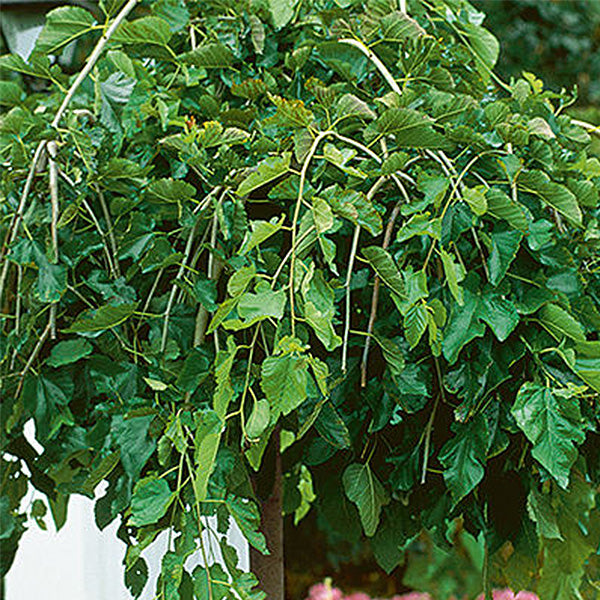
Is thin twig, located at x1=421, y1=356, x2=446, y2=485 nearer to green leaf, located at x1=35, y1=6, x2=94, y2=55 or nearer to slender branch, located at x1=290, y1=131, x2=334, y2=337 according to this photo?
slender branch, located at x1=290, y1=131, x2=334, y2=337

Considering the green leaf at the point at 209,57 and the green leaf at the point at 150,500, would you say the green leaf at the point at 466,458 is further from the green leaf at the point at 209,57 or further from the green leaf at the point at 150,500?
the green leaf at the point at 209,57

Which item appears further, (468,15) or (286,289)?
(468,15)

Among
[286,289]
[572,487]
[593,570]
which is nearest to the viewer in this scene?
[286,289]

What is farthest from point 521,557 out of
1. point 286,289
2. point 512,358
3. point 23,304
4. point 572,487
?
point 23,304

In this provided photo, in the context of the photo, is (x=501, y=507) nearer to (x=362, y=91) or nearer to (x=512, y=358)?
(x=512, y=358)

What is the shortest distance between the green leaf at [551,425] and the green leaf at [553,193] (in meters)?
0.12

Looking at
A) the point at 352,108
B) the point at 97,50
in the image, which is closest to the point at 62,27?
the point at 97,50

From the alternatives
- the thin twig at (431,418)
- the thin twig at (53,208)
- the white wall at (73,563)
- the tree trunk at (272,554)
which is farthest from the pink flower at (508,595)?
the thin twig at (53,208)

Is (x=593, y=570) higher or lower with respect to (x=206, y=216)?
lower

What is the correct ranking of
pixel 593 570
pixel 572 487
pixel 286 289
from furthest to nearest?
pixel 593 570 < pixel 572 487 < pixel 286 289

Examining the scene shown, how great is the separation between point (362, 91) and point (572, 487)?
332mm

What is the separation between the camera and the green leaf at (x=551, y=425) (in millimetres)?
546

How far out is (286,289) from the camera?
57cm

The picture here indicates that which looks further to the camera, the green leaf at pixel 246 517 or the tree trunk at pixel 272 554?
the tree trunk at pixel 272 554
